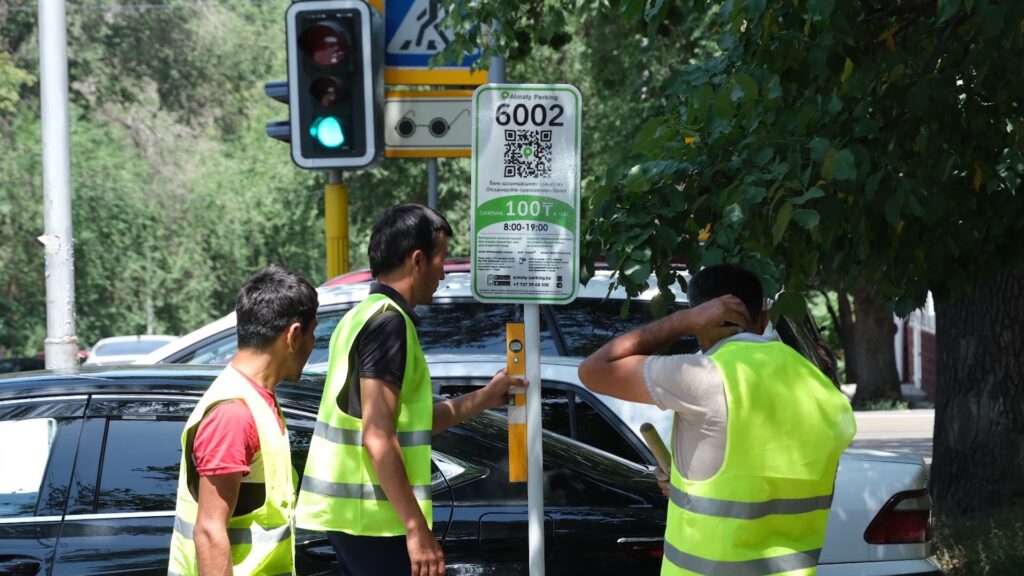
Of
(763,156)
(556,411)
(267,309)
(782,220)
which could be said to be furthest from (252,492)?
(556,411)

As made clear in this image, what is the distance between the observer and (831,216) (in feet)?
16.2

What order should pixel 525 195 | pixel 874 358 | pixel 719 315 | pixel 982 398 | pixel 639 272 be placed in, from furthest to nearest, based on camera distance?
pixel 874 358 → pixel 982 398 → pixel 639 272 → pixel 525 195 → pixel 719 315

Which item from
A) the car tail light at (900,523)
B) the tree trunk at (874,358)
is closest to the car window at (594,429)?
the car tail light at (900,523)

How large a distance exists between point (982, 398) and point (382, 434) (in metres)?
6.82

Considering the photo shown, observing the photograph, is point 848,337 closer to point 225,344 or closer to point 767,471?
point 225,344

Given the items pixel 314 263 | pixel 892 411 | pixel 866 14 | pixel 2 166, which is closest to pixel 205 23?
pixel 2 166

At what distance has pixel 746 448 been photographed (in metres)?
3.43

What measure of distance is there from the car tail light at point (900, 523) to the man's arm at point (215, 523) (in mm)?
2614

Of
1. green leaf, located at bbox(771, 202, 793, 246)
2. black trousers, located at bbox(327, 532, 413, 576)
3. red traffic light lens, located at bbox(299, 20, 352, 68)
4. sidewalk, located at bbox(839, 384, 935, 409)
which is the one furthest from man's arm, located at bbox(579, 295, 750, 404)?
sidewalk, located at bbox(839, 384, 935, 409)

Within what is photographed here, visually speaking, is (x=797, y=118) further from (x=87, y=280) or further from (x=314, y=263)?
(x=314, y=263)

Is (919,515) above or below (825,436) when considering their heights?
below

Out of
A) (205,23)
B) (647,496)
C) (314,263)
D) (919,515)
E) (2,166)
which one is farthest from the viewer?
(314,263)

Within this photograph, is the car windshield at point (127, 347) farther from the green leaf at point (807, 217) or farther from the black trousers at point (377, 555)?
the black trousers at point (377, 555)

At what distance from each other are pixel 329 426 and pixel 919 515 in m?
2.36
